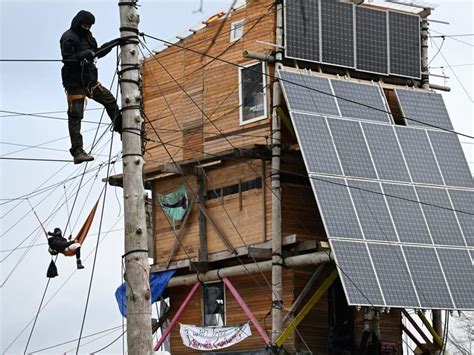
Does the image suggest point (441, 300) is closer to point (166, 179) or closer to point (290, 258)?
point (290, 258)

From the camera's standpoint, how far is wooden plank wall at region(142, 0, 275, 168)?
1213 inches

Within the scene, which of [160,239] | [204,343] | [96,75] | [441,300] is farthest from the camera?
[160,239]

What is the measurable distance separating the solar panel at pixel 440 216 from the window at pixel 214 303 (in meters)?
6.12

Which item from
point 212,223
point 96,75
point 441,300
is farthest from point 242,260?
point 96,75

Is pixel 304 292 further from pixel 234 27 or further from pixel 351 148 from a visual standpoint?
pixel 234 27

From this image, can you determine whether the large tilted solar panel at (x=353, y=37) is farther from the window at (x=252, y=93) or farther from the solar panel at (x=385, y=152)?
the solar panel at (x=385, y=152)

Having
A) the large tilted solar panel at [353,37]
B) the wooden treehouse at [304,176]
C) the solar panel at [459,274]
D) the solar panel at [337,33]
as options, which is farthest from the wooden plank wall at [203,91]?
the solar panel at [459,274]

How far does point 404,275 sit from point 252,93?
6.86m

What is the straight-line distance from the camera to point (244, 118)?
30.7 meters

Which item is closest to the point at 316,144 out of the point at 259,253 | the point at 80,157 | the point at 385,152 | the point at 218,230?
the point at 385,152

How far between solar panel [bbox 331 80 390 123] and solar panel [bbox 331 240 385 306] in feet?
13.3

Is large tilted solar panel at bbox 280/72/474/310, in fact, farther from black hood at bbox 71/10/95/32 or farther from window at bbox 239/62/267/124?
black hood at bbox 71/10/95/32

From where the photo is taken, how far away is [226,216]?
31.0 metres

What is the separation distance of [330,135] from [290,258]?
10.4 ft
